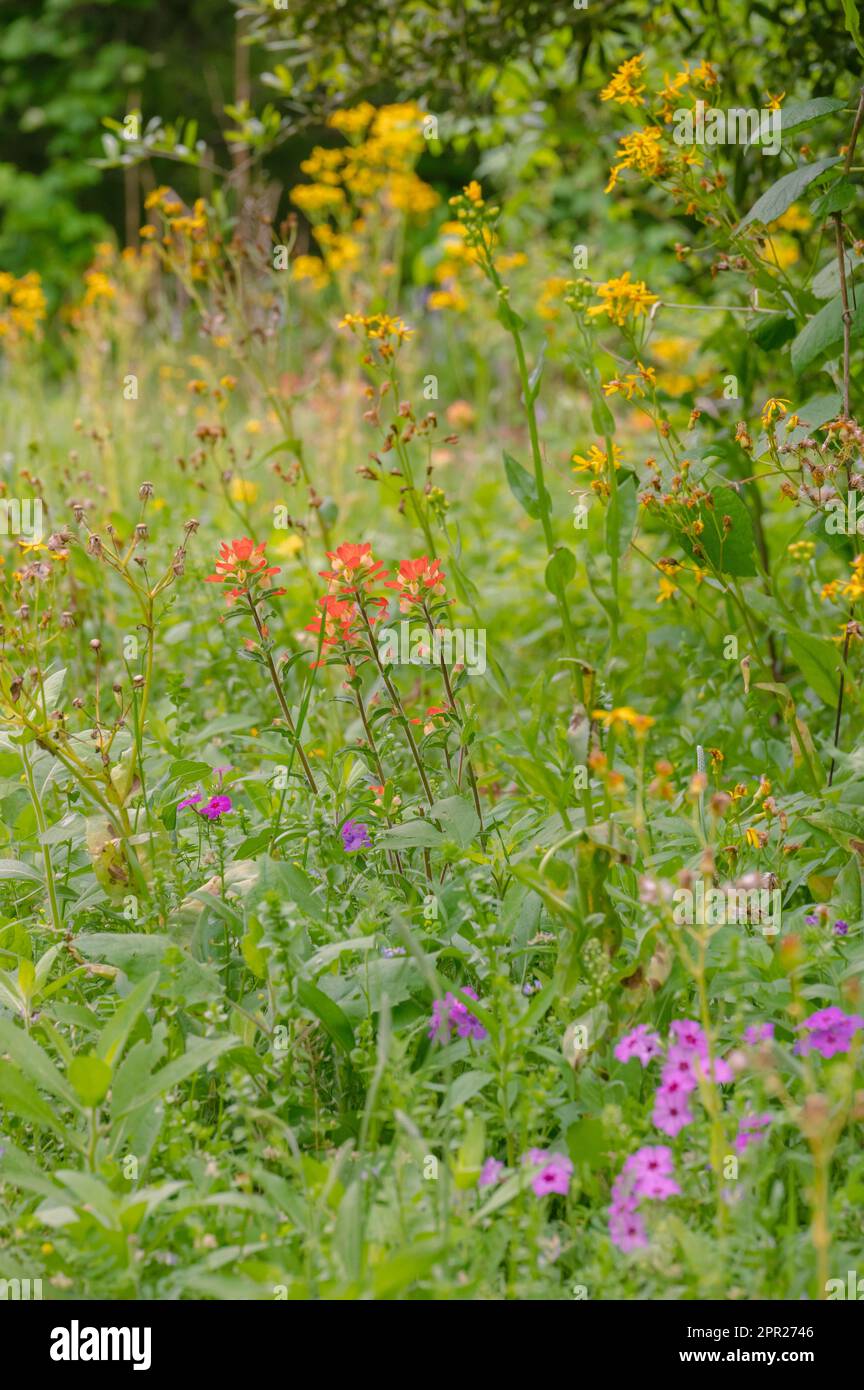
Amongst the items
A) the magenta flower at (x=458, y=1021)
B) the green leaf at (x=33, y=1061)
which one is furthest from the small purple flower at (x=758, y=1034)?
the green leaf at (x=33, y=1061)

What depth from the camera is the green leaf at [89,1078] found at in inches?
53.8

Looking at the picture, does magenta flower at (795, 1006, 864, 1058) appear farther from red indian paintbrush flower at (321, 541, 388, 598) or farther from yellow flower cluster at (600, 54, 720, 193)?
yellow flower cluster at (600, 54, 720, 193)

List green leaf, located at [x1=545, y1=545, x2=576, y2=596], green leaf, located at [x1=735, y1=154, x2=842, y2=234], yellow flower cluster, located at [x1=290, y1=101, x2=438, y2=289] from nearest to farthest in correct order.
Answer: green leaf, located at [x1=545, y1=545, x2=576, y2=596], green leaf, located at [x1=735, y1=154, x2=842, y2=234], yellow flower cluster, located at [x1=290, y1=101, x2=438, y2=289]

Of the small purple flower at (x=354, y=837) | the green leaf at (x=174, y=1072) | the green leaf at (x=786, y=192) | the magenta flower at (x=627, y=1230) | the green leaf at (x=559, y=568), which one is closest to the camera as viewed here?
the magenta flower at (x=627, y=1230)

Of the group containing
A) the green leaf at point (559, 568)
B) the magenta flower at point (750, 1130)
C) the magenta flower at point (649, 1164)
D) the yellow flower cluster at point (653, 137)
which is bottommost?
the magenta flower at point (649, 1164)

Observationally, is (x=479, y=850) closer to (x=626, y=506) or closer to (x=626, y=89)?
(x=626, y=506)

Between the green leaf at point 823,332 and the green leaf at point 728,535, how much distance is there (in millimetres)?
220

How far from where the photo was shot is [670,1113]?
1.43 m

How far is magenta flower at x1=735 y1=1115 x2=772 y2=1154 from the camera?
1.33 m

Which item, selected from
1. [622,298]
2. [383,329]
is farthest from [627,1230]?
[383,329]

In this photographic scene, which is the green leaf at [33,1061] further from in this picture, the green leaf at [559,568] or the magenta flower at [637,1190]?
the green leaf at [559,568]

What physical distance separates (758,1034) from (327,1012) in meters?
0.50

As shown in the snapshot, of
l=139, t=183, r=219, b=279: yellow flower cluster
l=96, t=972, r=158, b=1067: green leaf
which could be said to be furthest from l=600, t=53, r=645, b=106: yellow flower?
l=96, t=972, r=158, b=1067: green leaf

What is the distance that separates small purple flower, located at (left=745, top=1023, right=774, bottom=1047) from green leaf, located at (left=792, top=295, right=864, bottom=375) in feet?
3.36
